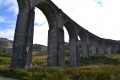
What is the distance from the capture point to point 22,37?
13180 millimetres

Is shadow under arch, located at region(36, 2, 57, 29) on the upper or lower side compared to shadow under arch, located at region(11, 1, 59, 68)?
upper

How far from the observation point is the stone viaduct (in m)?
12.6

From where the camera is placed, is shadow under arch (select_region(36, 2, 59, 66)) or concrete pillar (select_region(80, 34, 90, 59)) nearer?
shadow under arch (select_region(36, 2, 59, 66))

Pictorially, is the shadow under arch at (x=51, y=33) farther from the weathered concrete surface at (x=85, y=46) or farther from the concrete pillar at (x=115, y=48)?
the concrete pillar at (x=115, y=48)

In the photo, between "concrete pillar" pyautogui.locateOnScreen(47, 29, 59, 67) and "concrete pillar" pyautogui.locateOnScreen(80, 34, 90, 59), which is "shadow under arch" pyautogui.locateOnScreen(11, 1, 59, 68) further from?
"concrete pillar" pyautogui.locateOnScreen(80, 34, 90, 59)

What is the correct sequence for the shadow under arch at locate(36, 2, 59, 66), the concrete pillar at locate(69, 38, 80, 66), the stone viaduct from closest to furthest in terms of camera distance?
the stone viaduct → the shadow under arch at locate(36, 2, 59, 66) → the concrete pillar at locate(69, 38, 80, 66)

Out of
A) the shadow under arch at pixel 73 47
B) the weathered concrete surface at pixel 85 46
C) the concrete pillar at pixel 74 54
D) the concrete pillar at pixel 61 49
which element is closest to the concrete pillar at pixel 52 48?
the concrete pillar at pixel 61 49

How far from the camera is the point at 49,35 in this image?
764 inches

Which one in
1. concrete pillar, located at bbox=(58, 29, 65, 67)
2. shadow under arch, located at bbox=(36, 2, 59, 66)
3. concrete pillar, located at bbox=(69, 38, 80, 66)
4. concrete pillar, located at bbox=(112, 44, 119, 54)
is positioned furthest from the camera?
concrete pillar, located at bbox=(112, 44, 119, 54)

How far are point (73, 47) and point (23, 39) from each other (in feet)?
48.7

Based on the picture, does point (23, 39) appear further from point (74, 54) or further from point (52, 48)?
point (74, 54)

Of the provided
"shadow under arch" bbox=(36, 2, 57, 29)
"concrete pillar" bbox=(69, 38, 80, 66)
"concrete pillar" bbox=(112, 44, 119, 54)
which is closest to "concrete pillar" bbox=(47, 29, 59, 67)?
"shadow under arch" bbox=(36, 2, 57, 29)

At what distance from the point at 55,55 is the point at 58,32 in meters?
4.03

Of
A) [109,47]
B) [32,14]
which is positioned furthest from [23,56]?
[109,47]
